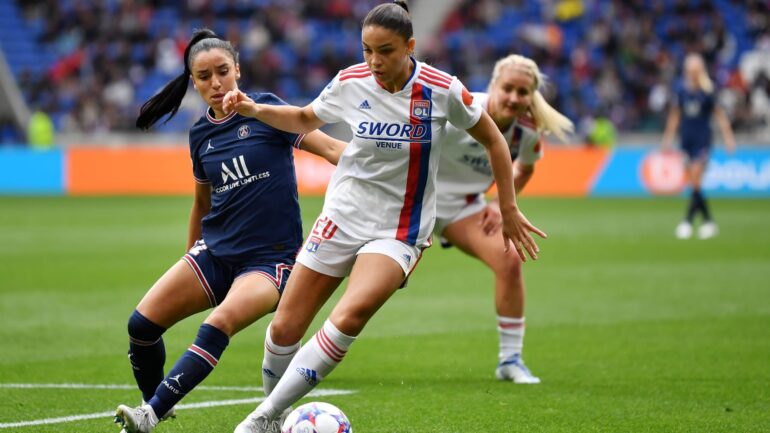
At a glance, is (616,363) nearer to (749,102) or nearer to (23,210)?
(23,210)

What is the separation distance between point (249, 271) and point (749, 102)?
25923 mm

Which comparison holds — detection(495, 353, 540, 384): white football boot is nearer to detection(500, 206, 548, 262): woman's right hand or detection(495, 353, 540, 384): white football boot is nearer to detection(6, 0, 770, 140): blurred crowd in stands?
detection(500, 206, 548, 262): woman's right hand

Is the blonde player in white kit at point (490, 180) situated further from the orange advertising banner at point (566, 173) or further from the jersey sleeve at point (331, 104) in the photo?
the orange advertising banner at point (566, 173)

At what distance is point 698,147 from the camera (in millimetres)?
18266

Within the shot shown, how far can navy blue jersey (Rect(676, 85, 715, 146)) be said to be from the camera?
59.8ft

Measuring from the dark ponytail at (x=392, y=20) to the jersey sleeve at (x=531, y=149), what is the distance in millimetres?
2672

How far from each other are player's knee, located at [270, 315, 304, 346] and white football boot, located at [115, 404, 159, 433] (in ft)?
2.41

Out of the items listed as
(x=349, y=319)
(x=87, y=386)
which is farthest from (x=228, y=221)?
(x=87, y=386)

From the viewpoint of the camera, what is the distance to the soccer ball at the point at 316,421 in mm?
5363

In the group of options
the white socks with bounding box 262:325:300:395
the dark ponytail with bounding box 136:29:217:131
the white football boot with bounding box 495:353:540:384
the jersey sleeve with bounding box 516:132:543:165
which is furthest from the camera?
the jersey sleeve with bounding box 516:132:543:165

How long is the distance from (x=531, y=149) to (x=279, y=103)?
100 inches

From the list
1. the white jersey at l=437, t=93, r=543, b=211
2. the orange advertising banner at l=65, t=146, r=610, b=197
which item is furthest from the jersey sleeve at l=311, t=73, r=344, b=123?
the orange advertising banner at l=65, t=146, r=610, b=197

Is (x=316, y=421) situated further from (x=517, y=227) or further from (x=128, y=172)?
(x=128, y=172)

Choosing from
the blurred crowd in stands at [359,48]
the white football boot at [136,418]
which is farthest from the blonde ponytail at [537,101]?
the blurred crowd in stands at [359,48]
